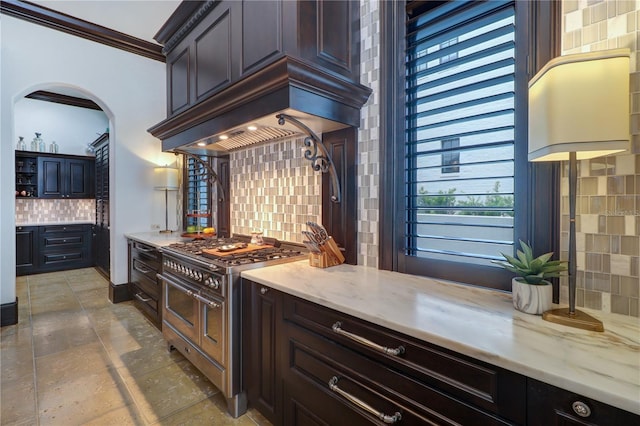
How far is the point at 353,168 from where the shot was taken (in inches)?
74.8

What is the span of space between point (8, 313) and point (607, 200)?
4.97m

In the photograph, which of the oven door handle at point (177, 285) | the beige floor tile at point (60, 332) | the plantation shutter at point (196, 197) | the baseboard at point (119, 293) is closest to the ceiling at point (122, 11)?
the plantation shutter at point (196, 197)

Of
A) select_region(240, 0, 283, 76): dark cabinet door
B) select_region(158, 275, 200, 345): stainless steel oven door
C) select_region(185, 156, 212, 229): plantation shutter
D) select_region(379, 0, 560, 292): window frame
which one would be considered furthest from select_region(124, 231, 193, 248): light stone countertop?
select_region(379, 0, 560, 292): window frame

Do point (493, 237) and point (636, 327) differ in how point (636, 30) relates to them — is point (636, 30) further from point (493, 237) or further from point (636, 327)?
point (636, 327)

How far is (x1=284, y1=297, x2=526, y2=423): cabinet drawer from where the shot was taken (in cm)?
79

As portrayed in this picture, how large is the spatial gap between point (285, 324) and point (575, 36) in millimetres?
1749

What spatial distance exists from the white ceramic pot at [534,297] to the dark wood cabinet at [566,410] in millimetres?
378

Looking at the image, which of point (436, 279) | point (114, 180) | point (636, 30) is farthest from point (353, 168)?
point (114, 180)

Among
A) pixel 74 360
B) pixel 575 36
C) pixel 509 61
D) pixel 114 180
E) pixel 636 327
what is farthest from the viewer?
pixel 114 180

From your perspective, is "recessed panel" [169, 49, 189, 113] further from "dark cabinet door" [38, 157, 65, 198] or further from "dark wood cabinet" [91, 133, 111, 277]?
"dark cabinet door" [38, 157, 65, 198]

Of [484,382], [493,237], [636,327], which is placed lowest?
[484,382]

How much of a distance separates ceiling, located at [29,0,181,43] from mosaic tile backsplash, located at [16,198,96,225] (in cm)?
411

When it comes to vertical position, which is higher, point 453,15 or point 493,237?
point 453,15

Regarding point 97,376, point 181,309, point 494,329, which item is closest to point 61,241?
point 97,376
